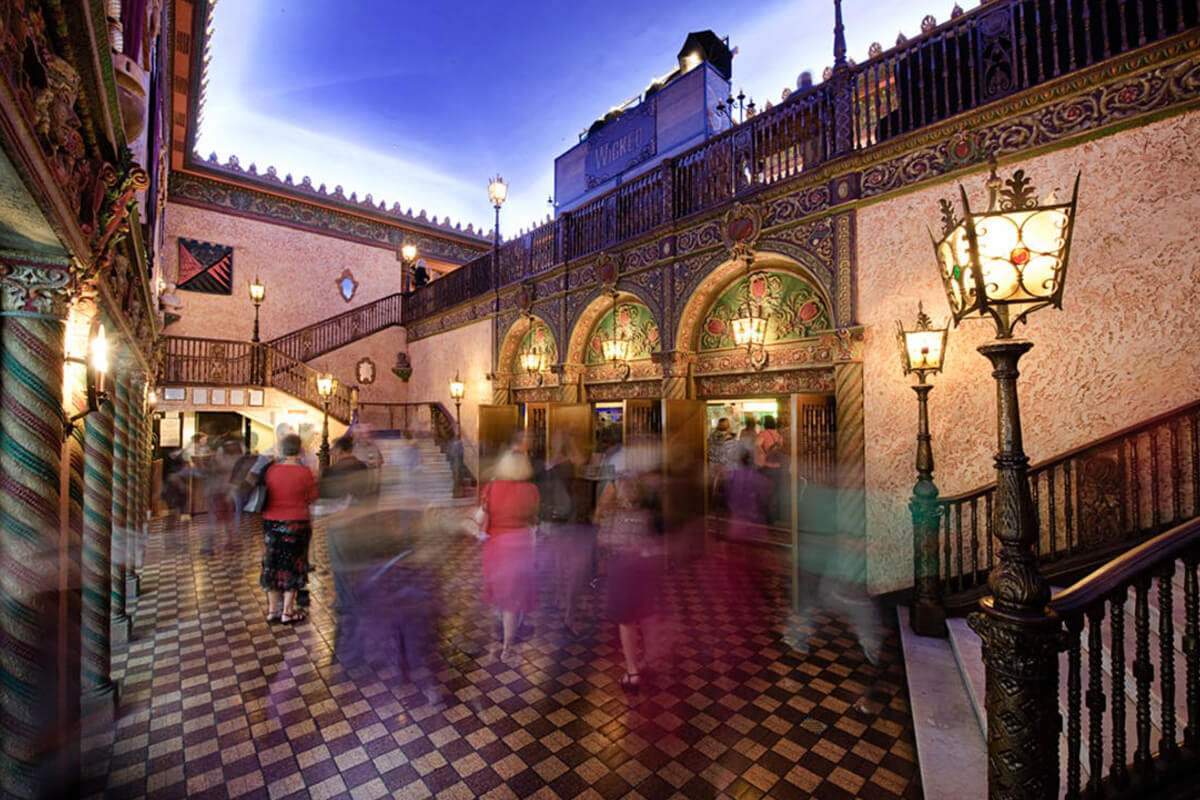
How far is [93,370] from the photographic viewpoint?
3.08 metres

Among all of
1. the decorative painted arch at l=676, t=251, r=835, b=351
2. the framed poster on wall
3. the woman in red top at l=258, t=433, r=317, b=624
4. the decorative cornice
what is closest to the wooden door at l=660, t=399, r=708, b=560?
the decorative painted arch at l=676, t=251, r=835, b=351

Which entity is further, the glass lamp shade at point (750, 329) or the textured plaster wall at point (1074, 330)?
the glass lamp shade at point (750, 329)

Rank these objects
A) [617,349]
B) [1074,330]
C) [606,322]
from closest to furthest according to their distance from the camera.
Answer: [1074,330], [617,349], [606,322]

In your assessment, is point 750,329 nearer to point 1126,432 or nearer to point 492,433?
point 1126,432

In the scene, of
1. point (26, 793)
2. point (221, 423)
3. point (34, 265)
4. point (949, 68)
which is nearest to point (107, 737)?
point (26, 793)

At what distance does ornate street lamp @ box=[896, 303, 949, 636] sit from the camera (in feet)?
14.7

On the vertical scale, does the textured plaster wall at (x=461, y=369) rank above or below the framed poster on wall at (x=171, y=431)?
above

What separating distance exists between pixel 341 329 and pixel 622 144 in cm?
932

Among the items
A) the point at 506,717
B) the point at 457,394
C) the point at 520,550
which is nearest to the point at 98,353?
the point at 520,550

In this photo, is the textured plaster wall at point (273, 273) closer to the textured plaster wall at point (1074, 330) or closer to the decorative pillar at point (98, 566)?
the decorative pillar at point (98, 566)

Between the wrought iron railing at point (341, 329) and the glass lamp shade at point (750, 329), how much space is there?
1159cm

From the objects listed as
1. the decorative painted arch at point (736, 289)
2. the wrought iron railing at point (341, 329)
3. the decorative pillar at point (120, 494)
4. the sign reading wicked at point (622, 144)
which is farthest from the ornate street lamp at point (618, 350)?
the wrought iron railing at point (341, 329)

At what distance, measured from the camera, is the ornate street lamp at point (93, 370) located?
283 cm

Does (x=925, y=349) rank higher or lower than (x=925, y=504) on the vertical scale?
higher
